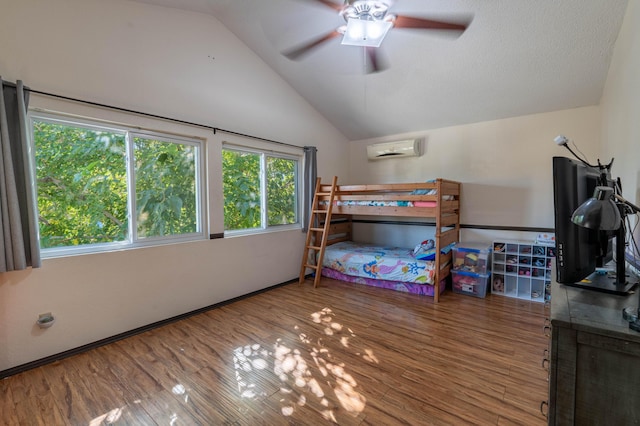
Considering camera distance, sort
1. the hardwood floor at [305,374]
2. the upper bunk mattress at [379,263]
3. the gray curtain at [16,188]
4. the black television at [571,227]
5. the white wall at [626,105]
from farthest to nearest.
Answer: the upper bunk mattress at [379,263] → the gray curtain at [16,188] → the white wall at [626,105] → the hardwood floor at [305,374] → the black television at [571,227]

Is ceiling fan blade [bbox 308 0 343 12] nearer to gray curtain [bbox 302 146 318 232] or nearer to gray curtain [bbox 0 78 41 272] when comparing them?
gray curtain [bbox 0 78 41 272]

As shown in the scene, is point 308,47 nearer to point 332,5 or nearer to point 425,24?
point 332,5

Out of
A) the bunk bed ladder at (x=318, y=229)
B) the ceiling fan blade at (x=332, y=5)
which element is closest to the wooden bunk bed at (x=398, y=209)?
the bunk bed ladder at (x=318, y=229)

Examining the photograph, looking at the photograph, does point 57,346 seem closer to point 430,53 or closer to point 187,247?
point 187,247

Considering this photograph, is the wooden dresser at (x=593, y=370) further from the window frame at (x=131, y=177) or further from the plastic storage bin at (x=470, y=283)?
the window frame at (x=131, y=177)

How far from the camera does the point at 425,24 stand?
199 centimetres

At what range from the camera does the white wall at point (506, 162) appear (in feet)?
11.0

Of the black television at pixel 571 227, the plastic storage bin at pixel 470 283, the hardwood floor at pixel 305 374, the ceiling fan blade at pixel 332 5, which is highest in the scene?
the ceiling fan blade at pixel 332 5

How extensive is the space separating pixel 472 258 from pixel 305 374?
8.48 feet

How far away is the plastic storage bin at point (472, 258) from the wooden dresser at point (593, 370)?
97.5 inches

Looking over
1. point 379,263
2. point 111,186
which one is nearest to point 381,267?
point 379,263

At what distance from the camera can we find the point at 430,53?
9.45 ft

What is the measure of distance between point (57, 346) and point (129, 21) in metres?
2.81

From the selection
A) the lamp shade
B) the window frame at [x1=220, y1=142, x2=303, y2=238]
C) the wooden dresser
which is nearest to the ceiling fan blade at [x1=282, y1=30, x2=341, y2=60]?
the window frame at [x1=220, y1=142, x2=303, y2=238]
